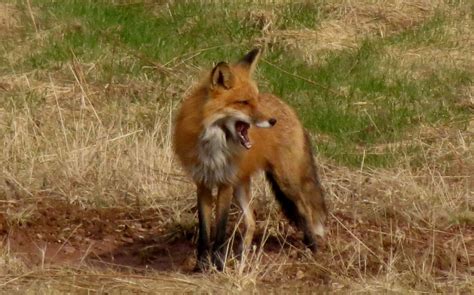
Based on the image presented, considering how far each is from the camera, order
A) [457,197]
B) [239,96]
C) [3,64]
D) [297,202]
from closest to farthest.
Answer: [239,96], [297,202], [457,197], [3,64]

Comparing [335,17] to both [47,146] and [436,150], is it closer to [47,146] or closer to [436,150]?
[436,150]

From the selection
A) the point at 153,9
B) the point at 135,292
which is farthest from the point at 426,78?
the point at 135,292

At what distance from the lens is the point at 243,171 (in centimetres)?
791

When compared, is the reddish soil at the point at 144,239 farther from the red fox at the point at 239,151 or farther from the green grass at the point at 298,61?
the green grass at the point at 298,61

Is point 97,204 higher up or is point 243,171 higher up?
point 243,171

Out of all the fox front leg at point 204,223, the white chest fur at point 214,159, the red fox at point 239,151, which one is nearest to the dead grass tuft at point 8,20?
the red fox at point 239,151

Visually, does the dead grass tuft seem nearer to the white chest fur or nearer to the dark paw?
the white chest fur

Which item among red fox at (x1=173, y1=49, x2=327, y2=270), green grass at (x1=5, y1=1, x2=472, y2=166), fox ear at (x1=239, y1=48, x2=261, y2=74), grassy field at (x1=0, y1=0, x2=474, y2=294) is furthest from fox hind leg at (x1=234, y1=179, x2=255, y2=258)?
green grass at (x1=5, y1=1, x2=472, y2=166)

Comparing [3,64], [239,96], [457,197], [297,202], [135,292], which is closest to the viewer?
[135,292]

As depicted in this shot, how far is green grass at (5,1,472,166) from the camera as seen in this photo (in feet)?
38.1

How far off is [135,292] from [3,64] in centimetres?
619

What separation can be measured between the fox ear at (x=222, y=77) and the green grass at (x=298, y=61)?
2.91m

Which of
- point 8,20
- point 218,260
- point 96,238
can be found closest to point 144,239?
point 96,238

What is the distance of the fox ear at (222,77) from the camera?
756 centimetres
